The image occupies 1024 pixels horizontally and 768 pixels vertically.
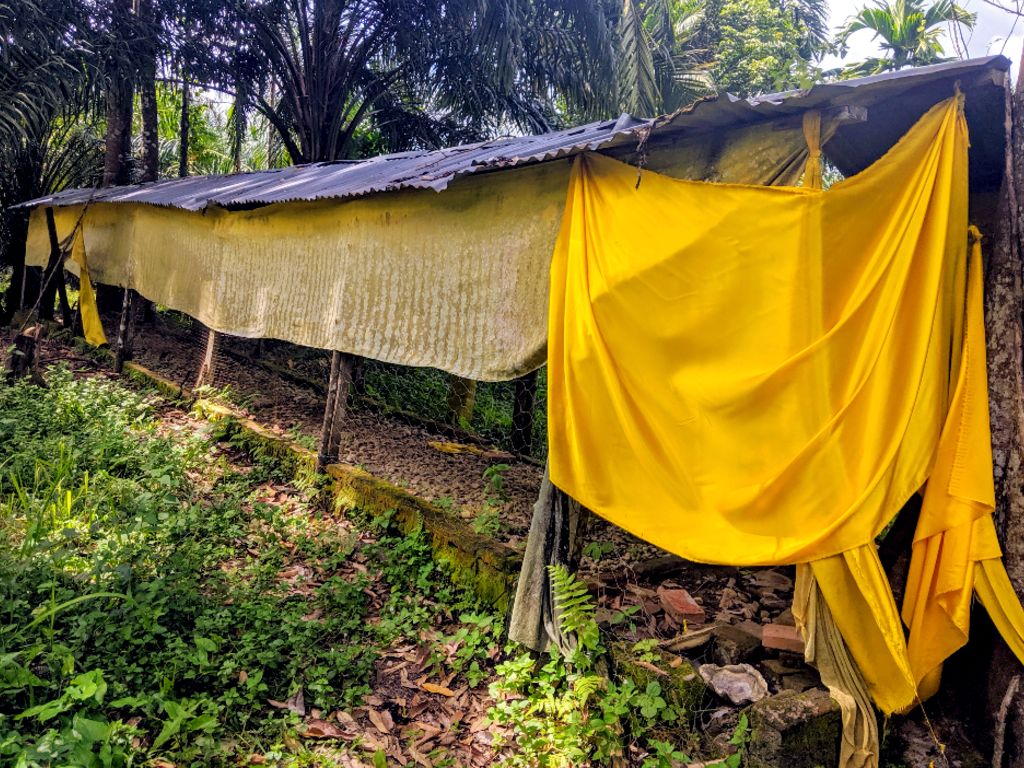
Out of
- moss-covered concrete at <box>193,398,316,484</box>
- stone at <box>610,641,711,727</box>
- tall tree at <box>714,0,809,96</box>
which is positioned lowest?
stone at <box>610,641,711,727</box>

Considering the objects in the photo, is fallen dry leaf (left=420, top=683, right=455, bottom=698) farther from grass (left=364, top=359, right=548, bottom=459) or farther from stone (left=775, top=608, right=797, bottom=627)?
grass (left=364, top=359, right=548, bottom=459)

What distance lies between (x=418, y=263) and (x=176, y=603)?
2.33 meters

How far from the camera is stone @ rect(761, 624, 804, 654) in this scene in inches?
123

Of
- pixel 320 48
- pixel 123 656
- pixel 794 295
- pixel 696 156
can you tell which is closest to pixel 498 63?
pixel 320 48

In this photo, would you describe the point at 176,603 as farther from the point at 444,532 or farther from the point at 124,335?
the point at 124,335

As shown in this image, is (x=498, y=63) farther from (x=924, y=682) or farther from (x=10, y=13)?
(x=924, y=682)

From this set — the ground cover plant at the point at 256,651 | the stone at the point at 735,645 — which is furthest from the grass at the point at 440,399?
the stone at the point at 735,645

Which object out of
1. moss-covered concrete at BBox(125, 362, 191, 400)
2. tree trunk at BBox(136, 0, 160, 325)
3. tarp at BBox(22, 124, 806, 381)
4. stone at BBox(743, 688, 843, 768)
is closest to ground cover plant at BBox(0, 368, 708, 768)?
stone at BBox(743, 688, 843, 768)

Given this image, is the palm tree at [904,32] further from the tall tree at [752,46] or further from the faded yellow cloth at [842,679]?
the faded yellow cloth at [842,679]

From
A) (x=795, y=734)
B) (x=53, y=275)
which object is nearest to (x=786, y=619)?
(x=795, y=734)

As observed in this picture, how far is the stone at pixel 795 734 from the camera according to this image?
2.62 meters

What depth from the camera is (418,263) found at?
445cm

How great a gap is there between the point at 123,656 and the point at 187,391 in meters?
4.68

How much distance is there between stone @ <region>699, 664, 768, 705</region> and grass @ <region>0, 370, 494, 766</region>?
45.4 inches
